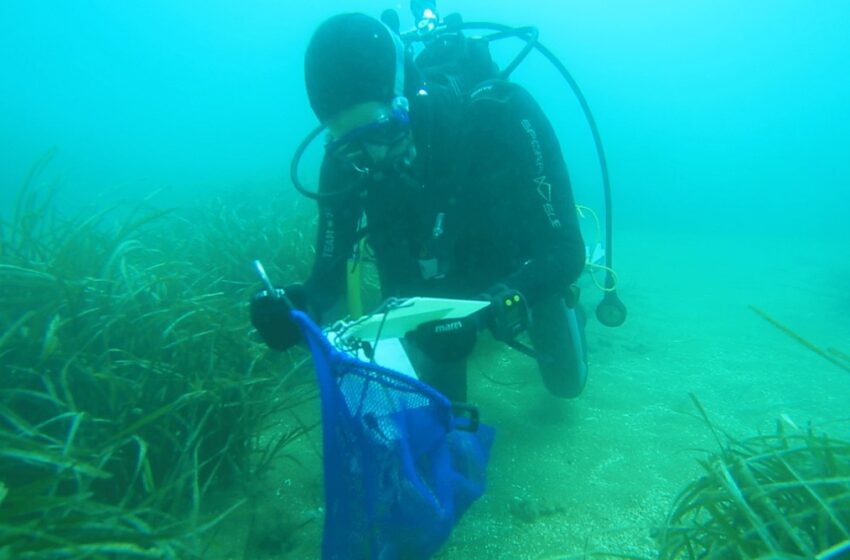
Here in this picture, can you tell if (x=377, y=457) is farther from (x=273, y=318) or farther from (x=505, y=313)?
(x=505, y=313)

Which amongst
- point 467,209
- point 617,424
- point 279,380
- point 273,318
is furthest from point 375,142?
point 617,424

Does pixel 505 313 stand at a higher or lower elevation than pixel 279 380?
higher

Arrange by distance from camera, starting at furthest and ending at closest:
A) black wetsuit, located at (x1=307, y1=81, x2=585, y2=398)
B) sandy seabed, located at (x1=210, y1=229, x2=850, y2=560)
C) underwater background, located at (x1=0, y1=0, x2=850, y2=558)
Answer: black wetsuit, located at (x1=307, y1=81, x2=585, y2=398) < sandy seabed, located at (x1=210, y1=229, x2=850, y2=560) < underwater background, located at (x1=0, y1=0, x2=850, y2=558)

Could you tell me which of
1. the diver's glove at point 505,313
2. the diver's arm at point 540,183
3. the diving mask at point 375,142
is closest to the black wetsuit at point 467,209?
the diver's arm at point 540,183

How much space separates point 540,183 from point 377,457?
185cm

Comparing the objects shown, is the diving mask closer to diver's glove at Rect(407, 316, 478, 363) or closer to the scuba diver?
the scuba diver

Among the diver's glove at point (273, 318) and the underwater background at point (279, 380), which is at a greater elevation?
the diver's glove at point (273, 318)

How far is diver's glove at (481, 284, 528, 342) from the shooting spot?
2143 mm

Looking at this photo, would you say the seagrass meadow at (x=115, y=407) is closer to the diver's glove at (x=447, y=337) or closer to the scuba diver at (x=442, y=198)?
the scuba diver at (x=442, y=198)

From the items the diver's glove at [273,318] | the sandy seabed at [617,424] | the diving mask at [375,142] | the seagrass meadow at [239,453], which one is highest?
the diving mask at [375,142]

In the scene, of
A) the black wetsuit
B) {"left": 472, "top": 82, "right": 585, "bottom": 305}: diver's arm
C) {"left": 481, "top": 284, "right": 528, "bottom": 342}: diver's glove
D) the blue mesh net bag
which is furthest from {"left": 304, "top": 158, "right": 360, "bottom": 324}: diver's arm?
the blue mesh net bag

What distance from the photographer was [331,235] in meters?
2.98

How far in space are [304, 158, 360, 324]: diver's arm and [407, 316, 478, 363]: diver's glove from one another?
78cm

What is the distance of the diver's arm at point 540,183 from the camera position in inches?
107
